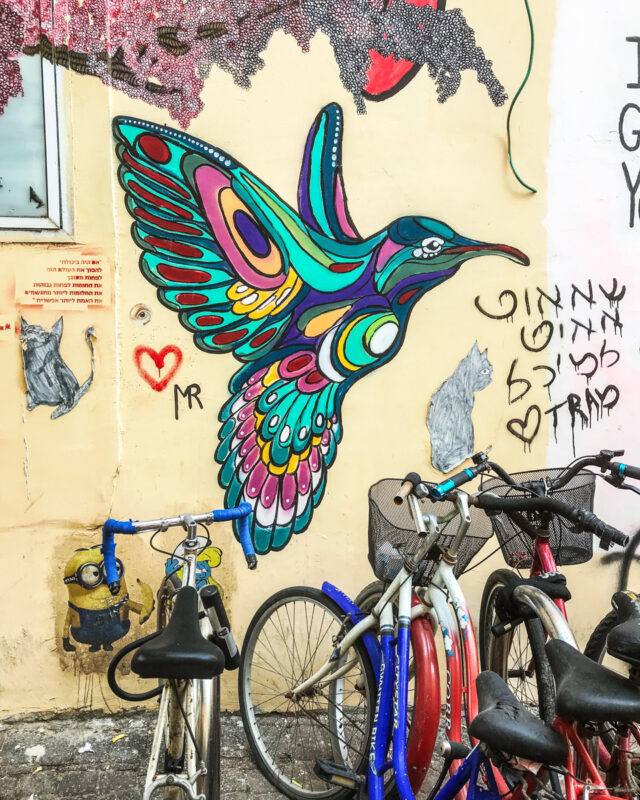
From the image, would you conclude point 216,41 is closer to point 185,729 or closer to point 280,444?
point 280,444

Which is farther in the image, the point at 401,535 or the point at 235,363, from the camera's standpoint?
the point at 235,363

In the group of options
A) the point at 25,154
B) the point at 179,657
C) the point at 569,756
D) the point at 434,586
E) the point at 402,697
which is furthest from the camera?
the point at 25,154

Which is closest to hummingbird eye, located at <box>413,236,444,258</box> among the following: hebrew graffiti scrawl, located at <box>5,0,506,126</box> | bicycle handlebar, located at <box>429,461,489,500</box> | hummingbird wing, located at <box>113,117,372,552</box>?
hummingbird wing, located at <box>113,117,372,552</box>

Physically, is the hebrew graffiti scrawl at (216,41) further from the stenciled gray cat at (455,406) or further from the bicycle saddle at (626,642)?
the bicycle saddle at (626,642)

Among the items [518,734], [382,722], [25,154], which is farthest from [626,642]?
[25,154]

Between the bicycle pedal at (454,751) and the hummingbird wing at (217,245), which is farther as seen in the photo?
the hummingbird wing at (217,245)

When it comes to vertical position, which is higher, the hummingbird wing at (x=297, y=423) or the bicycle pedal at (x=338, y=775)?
the hummingbird wing at (x=297, y=423)

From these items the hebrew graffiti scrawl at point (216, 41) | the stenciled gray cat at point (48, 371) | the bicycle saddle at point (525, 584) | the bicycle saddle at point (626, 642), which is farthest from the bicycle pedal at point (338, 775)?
the hebrew graffiti scrawl at point (216, 41)

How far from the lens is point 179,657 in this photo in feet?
6.88

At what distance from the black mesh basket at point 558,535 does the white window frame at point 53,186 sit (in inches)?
A: 90.4

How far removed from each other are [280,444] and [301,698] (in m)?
1.19

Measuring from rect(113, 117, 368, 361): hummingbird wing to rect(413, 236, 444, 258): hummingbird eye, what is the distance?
0.92 feet

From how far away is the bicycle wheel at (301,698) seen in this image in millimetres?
3010

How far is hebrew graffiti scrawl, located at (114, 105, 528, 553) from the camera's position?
354cm
